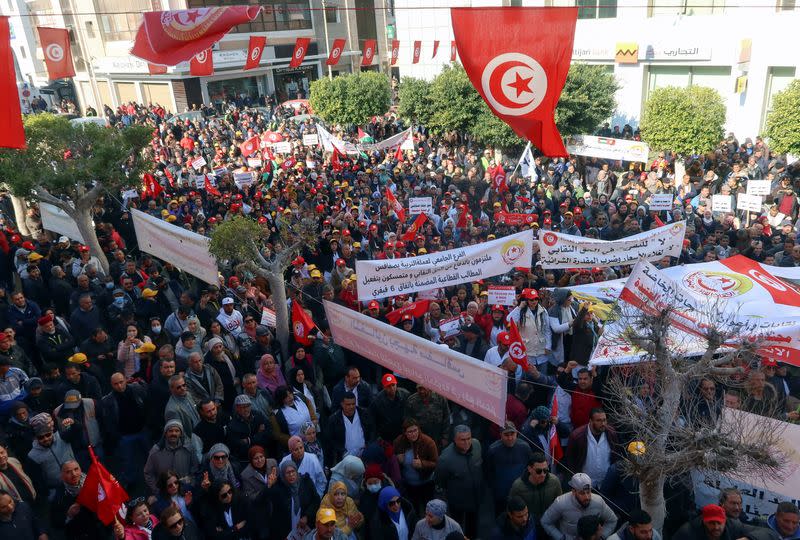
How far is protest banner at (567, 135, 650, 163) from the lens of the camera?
685 inches

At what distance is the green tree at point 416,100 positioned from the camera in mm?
24109

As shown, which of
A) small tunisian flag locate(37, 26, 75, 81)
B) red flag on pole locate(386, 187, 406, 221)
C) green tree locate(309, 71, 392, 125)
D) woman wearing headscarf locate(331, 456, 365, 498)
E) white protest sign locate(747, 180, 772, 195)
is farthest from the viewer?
green tree locate(309, 71, 392, 125)

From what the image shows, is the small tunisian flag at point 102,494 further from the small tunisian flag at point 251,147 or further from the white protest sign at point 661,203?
the small tunisian flag at point 251,147

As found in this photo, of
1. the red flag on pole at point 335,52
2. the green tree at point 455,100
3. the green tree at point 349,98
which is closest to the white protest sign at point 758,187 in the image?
the green tree at point 455,100

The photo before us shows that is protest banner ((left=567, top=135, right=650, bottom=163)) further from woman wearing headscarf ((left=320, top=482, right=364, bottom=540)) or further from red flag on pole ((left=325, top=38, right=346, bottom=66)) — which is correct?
woman wearing headscarf ((left=320, top=482, right=364, bottom=540))

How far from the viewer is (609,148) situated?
59.5 feet

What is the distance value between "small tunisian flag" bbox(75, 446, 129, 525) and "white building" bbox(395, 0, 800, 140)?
759 inches

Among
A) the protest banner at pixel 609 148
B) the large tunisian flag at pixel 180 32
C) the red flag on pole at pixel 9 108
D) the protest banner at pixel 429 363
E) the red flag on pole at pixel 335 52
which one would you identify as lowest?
the protest banner at pixel 609 148

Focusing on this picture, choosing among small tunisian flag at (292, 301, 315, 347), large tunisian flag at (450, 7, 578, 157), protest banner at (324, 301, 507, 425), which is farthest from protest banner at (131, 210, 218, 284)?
large tunisian flag at (450, 7, 578, 157)

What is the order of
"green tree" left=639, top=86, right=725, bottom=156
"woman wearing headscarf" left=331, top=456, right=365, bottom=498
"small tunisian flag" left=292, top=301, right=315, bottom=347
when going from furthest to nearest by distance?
"green tree" left=639, top=86, right=725, bottom=156, "small tunisian flag" left=292, top=301, right=315, bottom=347, "woman wearing headscarf" left=331, top=456, right=365, bottom=498

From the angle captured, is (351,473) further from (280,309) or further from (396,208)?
(396,208)

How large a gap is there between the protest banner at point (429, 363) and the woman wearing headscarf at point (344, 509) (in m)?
1.39

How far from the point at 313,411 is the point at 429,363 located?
1.40 metres

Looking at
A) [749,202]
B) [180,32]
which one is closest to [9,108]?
[180,32]
